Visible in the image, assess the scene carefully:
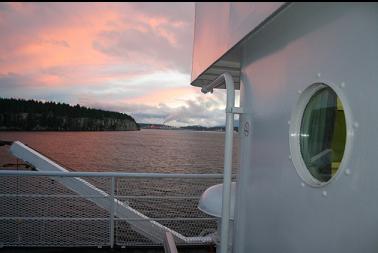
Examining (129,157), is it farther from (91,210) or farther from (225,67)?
(225,67)

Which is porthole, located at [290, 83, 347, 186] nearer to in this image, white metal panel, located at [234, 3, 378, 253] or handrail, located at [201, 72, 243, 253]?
white metal panel, located at [234, 3, 378, 253]

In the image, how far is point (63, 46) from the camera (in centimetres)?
114

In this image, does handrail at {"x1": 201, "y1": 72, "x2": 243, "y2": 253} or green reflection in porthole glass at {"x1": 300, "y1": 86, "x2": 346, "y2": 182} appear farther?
handrail at {"x1": 201, "y1": 72, "x2": 243, "y2": 253}

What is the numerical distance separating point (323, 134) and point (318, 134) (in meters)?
0.04

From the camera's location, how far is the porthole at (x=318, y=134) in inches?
53.4

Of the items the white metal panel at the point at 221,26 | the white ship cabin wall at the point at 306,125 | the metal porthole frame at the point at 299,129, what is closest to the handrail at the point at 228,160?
the white ship cabin wall at the point at 306,125

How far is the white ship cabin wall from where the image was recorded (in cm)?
117

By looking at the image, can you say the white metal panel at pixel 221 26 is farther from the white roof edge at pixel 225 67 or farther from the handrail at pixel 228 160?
the handrail at pixel 228 160

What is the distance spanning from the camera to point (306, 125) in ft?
5.12

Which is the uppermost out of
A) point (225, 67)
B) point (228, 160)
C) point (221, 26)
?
point (221, 26)

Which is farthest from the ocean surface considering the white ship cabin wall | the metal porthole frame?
the metal porthole frame

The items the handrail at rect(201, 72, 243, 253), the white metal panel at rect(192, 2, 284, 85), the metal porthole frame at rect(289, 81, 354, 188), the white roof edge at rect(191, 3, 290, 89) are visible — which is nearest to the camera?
the metal porthole frame at rect(289, 81, 354, 188)

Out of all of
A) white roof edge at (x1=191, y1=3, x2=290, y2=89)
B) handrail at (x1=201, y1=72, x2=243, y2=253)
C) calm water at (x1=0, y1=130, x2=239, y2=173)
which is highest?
white roof edge at (x1=191, y1=3, x2=290, y2=89)

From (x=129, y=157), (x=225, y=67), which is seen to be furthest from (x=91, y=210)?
(x=129, y=157)
